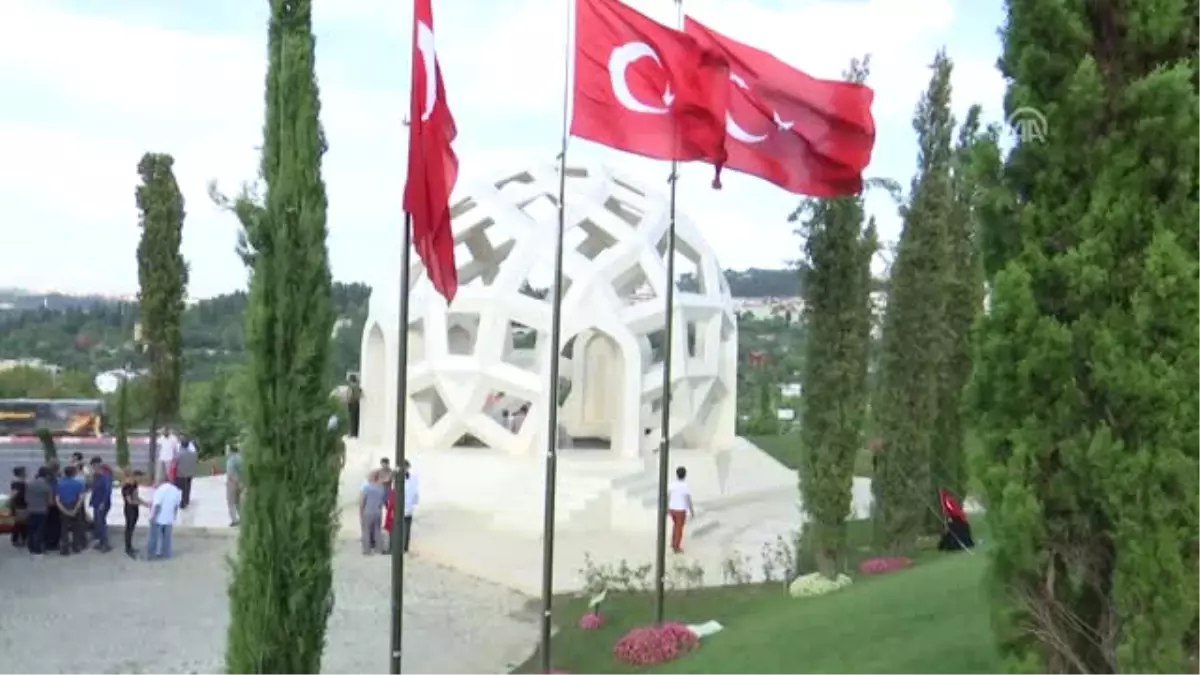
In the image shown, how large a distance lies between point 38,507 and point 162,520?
61.7 inches

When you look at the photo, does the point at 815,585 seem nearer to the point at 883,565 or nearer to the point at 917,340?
the point at 883,565

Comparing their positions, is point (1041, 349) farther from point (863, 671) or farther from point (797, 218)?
point (797, 218)

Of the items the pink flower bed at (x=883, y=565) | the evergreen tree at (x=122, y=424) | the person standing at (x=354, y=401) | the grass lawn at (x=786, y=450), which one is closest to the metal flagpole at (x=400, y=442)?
the pink flower bed at (x=883, y=565)

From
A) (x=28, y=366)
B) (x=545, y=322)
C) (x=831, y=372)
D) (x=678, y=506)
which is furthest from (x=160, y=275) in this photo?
(x=28, y=366)

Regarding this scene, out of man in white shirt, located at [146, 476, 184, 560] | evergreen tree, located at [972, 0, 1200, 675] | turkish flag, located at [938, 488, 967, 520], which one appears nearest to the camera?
evergreen tree, located at [972, 0, 1200, 675]

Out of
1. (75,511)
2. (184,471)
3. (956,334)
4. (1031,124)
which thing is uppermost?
(1031,124)

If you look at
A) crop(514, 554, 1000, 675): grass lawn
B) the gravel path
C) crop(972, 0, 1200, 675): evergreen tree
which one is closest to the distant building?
the gravel path

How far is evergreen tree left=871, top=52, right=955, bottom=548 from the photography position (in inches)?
560

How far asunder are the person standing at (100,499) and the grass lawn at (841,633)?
6517 mm

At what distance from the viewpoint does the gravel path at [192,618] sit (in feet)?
36.2

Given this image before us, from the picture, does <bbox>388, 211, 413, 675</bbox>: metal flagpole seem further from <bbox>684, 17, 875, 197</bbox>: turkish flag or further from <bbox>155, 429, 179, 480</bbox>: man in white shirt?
<bbox>155, 429, 179, 480</bbox>: man in white shirt

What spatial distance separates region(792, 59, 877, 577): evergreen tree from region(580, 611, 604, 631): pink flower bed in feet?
7.50

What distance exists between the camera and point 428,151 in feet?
22.5

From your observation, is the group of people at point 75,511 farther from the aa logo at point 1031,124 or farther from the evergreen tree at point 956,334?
the aa logo at point 1031,124
